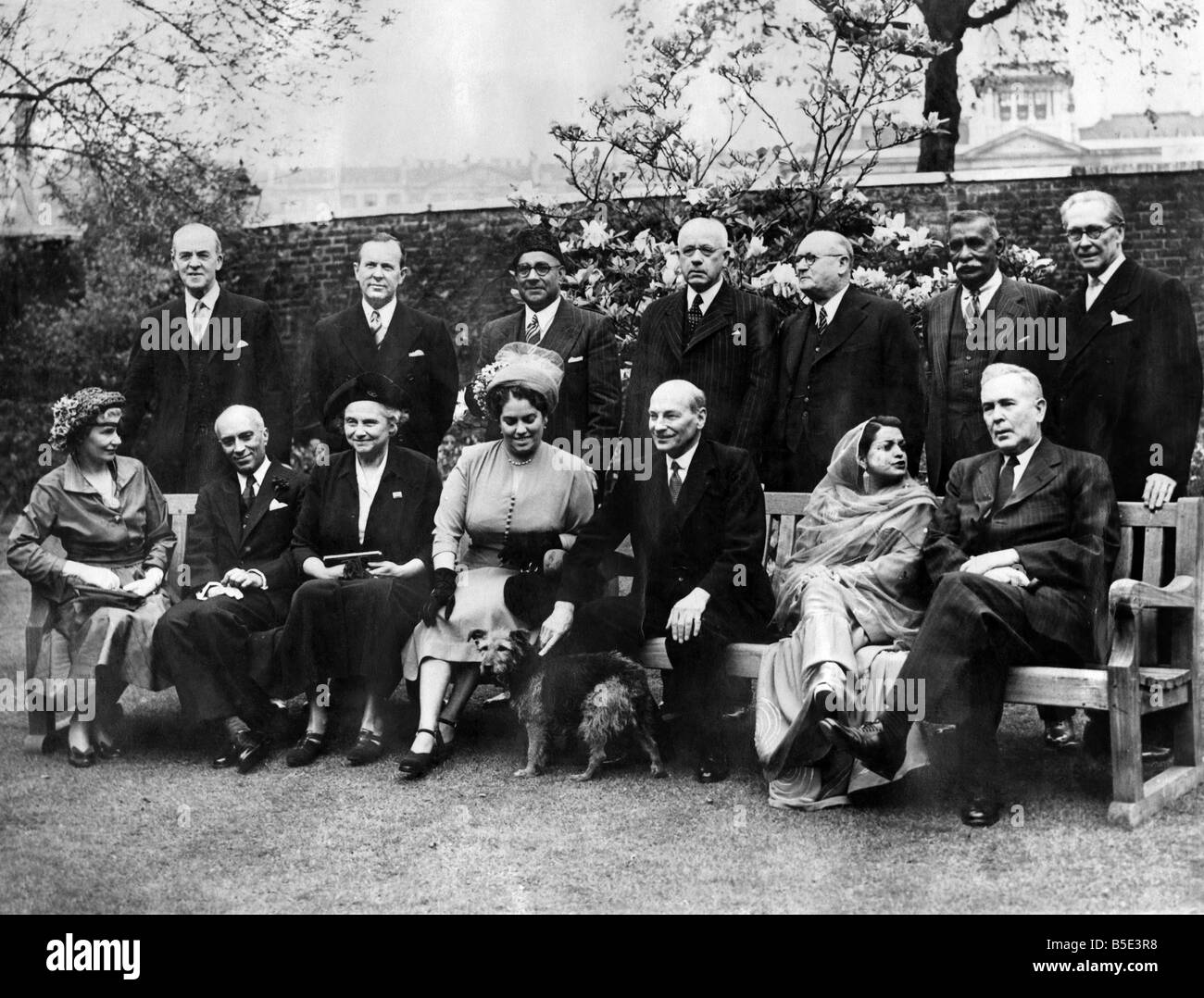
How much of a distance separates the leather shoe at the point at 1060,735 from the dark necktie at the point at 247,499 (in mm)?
3455

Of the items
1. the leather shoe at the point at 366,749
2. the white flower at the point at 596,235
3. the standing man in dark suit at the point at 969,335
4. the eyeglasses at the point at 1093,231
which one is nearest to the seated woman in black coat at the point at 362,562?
the leather shoe at the point at 366,749

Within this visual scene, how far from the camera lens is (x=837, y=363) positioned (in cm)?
574

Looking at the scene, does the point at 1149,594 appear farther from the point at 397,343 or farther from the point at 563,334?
the point at 397,343

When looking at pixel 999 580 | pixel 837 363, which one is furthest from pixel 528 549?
pixel 999 580

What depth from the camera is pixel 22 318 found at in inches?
337

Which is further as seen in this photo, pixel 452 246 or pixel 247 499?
pixel 452 246

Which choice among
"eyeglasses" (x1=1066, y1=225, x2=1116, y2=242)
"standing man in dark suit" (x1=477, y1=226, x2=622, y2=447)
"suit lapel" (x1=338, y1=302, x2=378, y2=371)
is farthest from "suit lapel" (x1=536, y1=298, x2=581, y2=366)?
"eyeglasses" (x1=1066, y1=225, x2=1116, y2=242)

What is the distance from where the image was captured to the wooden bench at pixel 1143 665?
4578mm

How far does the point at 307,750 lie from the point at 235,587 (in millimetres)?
797

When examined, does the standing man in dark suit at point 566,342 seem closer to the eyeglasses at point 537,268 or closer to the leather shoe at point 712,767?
the eyeglasses at point 537,268

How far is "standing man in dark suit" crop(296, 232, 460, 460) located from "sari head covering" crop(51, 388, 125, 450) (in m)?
0.93
